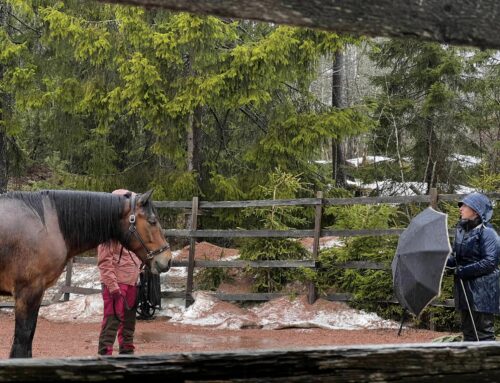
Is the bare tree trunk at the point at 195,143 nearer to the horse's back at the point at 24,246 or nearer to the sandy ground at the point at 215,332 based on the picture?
the sandy ground at the point at 215,332

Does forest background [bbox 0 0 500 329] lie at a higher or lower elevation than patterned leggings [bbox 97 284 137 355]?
higher

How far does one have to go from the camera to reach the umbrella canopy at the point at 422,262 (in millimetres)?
5531

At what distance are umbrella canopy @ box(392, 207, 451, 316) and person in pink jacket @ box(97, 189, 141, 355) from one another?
2500 mm

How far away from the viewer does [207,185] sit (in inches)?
567

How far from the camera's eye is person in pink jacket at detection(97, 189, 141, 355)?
238 inches

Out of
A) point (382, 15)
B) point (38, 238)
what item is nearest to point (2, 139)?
point (38, 238)

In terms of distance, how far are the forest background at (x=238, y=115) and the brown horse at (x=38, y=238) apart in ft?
19.2

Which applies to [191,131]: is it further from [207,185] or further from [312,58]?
[312,58]

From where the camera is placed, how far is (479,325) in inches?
231

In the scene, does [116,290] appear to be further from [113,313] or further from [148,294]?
[148,294]

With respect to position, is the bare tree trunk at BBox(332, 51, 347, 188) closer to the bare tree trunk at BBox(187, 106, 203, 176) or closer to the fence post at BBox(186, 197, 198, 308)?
the bare tree trunk at BBox(187, 106, 203, 176)

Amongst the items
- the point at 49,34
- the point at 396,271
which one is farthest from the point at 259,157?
the point at 396,271

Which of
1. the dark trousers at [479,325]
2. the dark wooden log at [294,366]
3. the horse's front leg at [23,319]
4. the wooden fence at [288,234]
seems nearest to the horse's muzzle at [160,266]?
the horse's front leg at [23,319]

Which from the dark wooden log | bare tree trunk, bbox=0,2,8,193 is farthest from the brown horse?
bare tree trunk, bbox=0,2,8,193
